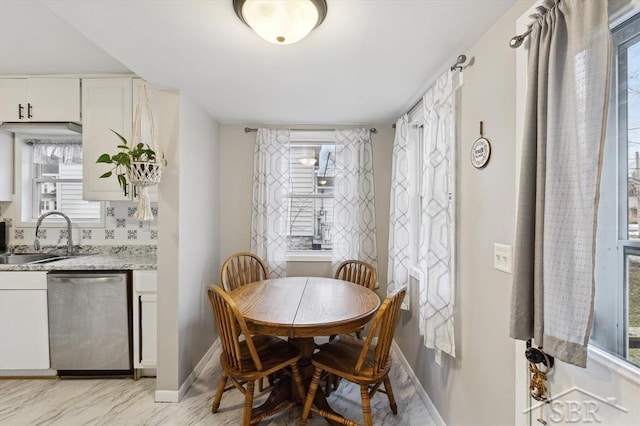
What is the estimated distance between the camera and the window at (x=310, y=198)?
3318 mm

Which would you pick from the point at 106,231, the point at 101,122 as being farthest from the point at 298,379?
the point at 101,122

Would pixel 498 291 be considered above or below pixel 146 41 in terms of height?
below

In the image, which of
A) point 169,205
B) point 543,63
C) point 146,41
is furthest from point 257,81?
point 543,63

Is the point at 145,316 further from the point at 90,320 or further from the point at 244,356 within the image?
the point at 244,356

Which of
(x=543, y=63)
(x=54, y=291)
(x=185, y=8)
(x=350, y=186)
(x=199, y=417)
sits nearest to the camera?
(x=543, y=63)

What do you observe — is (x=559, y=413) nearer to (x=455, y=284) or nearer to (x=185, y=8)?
(x=455, y=284)

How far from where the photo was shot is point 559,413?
41.2 inches

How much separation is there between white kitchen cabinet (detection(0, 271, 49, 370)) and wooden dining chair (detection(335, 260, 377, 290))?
2.46 meters

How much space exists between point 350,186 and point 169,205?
5.52 feet

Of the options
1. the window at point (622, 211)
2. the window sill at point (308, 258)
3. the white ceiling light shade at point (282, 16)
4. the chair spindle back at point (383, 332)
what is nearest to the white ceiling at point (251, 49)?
the white ceiling light shade at point (282, 16)

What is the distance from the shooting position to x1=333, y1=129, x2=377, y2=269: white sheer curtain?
3062 mm


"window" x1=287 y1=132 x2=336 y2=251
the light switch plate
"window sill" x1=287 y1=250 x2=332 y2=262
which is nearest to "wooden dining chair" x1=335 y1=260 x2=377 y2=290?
"window sill" x1=287 y1=250 x2=332 y2=262

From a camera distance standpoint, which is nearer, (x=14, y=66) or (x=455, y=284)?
(x=455, y=284)

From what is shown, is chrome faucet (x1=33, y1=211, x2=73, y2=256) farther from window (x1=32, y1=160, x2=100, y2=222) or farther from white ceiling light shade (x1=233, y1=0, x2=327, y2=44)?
white ceiling light shade (x1=233, y1=0, x2=327, y2=44)
